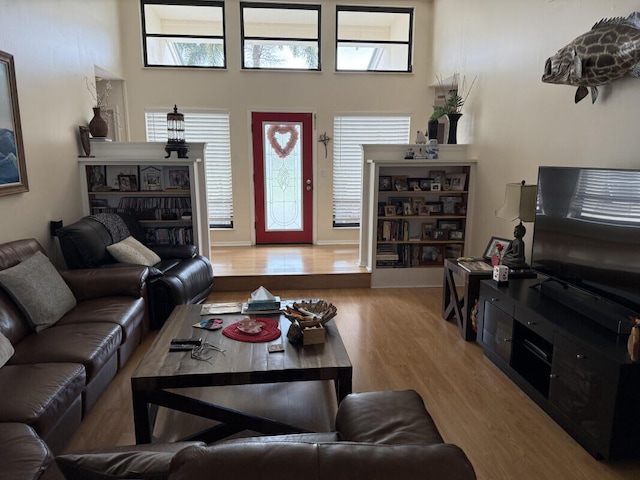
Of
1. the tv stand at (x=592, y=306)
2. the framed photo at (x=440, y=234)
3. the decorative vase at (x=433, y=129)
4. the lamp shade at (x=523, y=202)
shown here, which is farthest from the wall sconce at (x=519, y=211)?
the decorative vase at (x=433, y=129)

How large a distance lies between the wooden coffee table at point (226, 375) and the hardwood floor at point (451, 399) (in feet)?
1.34

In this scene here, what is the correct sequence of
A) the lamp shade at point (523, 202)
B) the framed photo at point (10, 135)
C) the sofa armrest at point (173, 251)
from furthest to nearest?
the sofa armrest at point (173, 251)
the lamp shade at point (523, 202)
the framed photo at point (10, 135)

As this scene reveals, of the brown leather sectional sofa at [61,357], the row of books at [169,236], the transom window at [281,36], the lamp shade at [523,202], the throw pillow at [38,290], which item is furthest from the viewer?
the transom window at [281,36]

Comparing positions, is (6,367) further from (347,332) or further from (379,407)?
(347,332)

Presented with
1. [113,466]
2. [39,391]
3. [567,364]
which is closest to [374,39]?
[567,364]

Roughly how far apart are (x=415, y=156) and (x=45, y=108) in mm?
3667

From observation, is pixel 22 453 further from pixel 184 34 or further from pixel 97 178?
pixel 184 34

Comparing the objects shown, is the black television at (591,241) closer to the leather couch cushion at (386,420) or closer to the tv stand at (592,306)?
the tv stand at (592,306)

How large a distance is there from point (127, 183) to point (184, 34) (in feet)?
8.68

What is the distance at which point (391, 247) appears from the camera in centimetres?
510

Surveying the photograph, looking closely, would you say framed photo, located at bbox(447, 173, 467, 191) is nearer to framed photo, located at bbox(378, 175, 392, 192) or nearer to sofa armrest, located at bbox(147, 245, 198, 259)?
framed photo, located at bbox(378, 175, 392, 192)

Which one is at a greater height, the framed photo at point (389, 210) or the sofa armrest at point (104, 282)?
the framed photo at point (389, 210)

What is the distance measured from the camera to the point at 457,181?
498cm

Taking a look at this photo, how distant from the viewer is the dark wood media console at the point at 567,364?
2.09m
